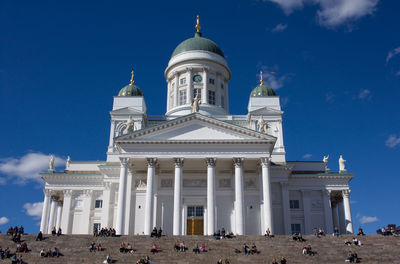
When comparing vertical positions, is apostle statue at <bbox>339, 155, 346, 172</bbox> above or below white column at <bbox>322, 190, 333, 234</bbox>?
above

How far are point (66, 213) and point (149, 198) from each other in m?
14.2

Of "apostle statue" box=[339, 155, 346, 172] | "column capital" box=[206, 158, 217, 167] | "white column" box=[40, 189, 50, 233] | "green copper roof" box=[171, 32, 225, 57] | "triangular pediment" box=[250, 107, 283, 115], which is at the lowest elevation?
"white column" box=[40, 189, 50, 233]

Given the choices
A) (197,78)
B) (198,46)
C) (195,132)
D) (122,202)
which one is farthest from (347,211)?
(198,46)

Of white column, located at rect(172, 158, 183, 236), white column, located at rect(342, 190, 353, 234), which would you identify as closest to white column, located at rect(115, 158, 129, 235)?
white column, located at rect(172, 158, 183, 236)

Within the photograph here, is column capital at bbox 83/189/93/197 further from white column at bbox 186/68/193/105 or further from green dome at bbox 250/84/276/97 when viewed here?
green dome at bbox 250/84/276/97

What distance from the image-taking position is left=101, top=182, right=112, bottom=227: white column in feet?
141

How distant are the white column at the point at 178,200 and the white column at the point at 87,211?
13.6 meters

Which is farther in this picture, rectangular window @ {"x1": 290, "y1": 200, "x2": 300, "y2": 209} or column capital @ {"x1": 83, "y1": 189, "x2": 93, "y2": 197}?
column capital @ {"x1": 83, "y1": 189, "x2": 93, "y2": 197}

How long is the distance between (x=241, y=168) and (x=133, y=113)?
16156 mm

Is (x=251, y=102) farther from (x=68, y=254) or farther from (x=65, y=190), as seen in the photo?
(x=68, y=254)

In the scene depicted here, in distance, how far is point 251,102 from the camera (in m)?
49.2

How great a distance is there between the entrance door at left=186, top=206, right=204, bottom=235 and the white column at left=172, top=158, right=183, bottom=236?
360 cm

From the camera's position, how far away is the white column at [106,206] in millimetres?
42844

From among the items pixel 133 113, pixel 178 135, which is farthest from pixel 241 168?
pixel 133 113
